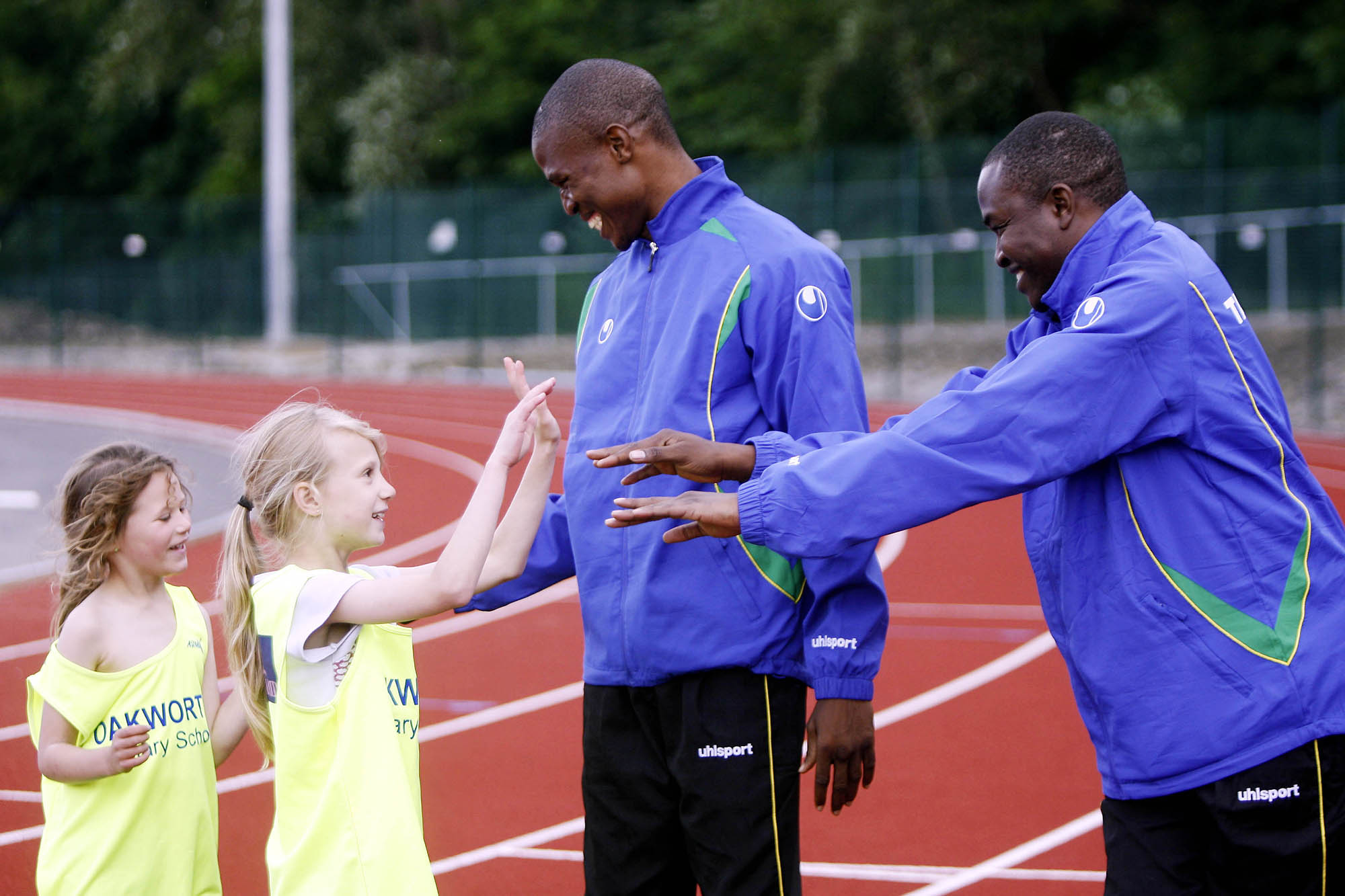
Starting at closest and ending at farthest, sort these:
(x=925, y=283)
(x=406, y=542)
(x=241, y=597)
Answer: (x=241, y=597) < (x=406, y=542) < (x=925, y=283)

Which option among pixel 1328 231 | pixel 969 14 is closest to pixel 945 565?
pixel 1328 231

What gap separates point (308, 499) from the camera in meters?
2.86

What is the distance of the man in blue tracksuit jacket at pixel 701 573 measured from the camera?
8.79 feet

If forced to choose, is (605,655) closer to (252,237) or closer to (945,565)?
(945,565)

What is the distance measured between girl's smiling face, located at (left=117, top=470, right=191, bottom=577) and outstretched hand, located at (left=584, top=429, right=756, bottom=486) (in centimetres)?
112

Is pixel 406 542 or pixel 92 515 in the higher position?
pixel 92 515

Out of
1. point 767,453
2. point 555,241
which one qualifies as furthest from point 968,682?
point 555,241

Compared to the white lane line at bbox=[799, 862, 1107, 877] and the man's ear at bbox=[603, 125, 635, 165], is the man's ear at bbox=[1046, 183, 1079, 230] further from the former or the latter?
the white lane line at bbox=[799, 862, 1107, 877]

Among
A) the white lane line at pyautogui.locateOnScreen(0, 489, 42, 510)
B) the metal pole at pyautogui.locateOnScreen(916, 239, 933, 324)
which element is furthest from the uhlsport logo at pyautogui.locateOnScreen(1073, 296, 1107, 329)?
the metal pole at pyautogui.locateOnScreen(916, 239, 933, 324)

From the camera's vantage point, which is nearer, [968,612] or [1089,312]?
[1089,312]

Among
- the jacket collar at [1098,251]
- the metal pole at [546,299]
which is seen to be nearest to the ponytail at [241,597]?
the jacket collar at [1098,251]

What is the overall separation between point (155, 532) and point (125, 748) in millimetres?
471

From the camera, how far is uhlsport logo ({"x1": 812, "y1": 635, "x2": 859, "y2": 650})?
2.65 metres

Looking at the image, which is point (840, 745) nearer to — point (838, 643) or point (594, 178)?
point (838, 643)
